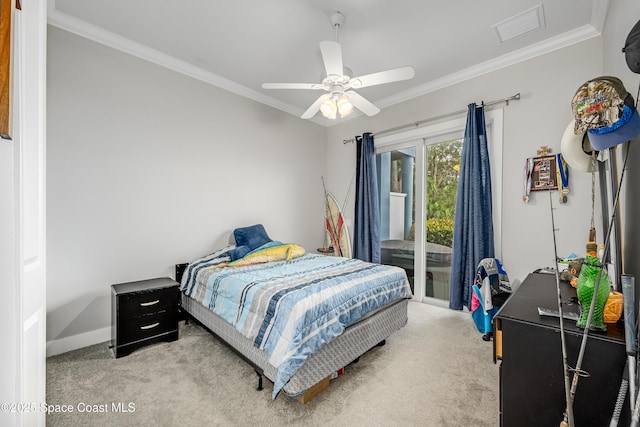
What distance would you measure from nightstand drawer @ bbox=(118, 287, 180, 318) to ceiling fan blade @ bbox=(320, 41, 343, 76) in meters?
2.31

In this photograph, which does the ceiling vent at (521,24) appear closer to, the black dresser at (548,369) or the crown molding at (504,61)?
the crown molding at (504,61)

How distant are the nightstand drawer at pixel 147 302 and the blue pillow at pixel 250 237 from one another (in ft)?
3.24

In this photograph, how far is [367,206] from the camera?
3979 mm

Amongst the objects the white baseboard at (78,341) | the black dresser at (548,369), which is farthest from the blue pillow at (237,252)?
the black dresser at (548,369)

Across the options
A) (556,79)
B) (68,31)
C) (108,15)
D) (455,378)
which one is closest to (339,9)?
(108,15)

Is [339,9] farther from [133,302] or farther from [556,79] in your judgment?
[133,302]

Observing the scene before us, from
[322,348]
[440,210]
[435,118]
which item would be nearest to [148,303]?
[322,348]

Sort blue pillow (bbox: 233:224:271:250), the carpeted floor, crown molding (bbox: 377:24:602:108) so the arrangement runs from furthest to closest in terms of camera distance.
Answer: blue pillow (bbox: 233:224:271:250) < crown molding (bbox: 377:24:602:108) < the carpeted floor

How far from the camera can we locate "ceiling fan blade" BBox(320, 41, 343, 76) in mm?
1859

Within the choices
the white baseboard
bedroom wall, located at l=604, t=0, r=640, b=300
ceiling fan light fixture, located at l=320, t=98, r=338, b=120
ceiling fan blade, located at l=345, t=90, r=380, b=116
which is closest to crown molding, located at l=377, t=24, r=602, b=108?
bedroom wall, located at l=604, t=0, r=640, b=300

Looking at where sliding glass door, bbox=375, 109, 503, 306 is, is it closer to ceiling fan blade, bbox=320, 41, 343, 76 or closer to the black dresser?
ceiling fan blade, bbox=320, 41, 343, 76

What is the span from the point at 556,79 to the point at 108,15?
13.3ft

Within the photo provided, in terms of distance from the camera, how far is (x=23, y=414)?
82 centimetres

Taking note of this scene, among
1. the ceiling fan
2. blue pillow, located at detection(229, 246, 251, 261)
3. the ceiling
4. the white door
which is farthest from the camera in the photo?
blue pillow, located at detection(229, 246, 251, 261)
